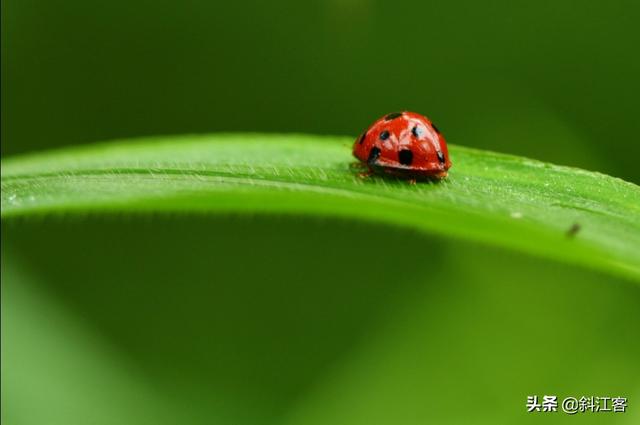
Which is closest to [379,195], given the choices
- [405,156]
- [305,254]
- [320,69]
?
[405,156]

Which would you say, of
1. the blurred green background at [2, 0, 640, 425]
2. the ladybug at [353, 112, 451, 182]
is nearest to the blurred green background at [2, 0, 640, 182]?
the blurred green background at [2, 0, 640, 425]

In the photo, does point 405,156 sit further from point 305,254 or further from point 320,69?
point 320,69

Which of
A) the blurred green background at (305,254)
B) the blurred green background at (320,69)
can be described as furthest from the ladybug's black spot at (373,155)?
the blurred green background at (320,69)

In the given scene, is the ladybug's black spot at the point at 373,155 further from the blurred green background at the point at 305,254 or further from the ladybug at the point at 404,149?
the blurred green background at the point at 305,254

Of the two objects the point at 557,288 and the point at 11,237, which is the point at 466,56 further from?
the point at 11,237

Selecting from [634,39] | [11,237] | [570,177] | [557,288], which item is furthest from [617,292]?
[11,237]

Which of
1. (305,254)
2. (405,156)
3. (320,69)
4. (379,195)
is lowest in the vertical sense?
(379,195)
